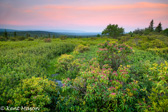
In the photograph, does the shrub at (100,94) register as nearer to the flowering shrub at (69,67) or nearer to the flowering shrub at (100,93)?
the flowering shrub at (100,93)

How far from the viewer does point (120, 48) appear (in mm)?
6199

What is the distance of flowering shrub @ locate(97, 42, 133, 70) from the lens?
6352mm

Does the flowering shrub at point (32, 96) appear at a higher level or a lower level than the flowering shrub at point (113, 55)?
lower

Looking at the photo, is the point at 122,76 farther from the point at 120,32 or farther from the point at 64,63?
the point at 120,32

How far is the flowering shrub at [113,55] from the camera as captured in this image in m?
6.35

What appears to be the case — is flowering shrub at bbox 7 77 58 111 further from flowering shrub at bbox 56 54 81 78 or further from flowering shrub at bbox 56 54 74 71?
flowering shrub at bbox 56 54 74 71

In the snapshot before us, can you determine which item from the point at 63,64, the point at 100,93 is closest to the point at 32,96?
the point at 100,93

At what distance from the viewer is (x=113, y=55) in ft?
21.4

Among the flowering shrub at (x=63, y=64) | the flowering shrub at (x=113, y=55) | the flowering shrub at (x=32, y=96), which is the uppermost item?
the flowering shrub at (x=113, y=55)

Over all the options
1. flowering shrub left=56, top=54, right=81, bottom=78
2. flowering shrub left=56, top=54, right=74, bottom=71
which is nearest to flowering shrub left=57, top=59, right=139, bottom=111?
flowering shrub left=56, top=54, right=81, bottom=78

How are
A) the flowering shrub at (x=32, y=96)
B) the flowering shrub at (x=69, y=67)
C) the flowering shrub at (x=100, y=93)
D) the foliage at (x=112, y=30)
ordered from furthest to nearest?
1. the foliage at (x=112, y=30)
2. the flowering shrub at (x=69, y=67)
3. the flowering shrub at (x=100, y=93)
4. the flowering shrub at (x=32, y=96)

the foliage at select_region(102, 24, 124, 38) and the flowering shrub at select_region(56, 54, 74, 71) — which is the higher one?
the foliage at select_region(102, 24, 124, 38)

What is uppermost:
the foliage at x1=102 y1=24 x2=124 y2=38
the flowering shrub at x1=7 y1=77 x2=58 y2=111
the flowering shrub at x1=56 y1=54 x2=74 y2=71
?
the foliage at x1=102 y1=24 x2=124 y2=38

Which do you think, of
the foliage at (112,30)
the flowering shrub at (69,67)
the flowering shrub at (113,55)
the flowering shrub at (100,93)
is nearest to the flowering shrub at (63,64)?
the flowering shrub at (69,67)
